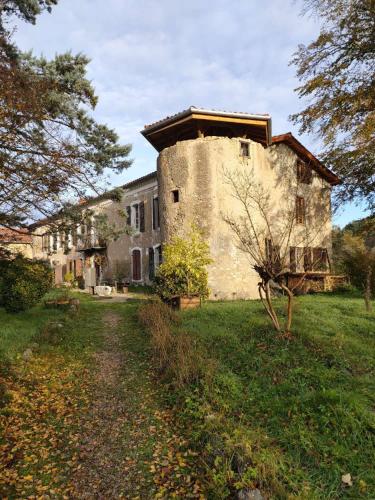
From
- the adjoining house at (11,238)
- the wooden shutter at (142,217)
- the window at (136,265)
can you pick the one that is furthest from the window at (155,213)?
the adjoining house at (11,238)

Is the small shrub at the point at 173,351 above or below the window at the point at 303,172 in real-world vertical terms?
below

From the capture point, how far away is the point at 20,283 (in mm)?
10508

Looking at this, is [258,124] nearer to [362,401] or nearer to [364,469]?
[362,401]

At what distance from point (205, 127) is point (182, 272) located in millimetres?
8183

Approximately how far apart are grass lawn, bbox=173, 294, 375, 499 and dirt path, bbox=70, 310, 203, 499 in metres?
0.35

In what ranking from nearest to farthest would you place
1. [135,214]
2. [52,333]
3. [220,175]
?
[52,333]
[220,175]
[135,214]

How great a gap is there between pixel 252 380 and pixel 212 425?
1.36 meters

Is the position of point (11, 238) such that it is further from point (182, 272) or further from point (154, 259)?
point (154, 259)

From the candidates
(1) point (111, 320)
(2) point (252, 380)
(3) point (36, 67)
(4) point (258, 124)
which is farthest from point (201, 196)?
(2) point (252, 380)

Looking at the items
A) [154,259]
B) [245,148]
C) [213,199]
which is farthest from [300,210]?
[154,259]

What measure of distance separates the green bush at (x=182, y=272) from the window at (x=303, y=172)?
10935 mm

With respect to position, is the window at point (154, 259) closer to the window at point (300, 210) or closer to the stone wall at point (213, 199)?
the stone wall at point (213, 199)

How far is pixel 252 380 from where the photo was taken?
5457mm

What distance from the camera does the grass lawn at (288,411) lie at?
3.45 meters
